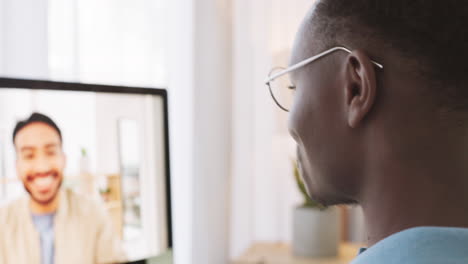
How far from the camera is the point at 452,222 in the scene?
648mm

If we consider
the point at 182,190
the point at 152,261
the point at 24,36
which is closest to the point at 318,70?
the point at 152,261

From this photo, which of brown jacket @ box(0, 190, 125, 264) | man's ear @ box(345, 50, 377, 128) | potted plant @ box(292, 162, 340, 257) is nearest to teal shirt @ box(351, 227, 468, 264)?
man's ear @ box(345, 50, 377, 128)

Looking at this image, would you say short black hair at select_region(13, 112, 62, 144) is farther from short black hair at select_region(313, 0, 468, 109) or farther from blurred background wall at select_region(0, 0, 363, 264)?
short black hair at select_region(313, 0, 468, 109)

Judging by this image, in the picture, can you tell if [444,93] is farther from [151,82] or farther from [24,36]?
[151,82]

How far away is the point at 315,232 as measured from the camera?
212cm

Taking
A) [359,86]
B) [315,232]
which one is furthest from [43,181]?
[315,232]

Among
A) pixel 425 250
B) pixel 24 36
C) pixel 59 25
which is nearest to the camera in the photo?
pixel 425 250

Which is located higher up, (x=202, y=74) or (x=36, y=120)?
(x=202, y=74)

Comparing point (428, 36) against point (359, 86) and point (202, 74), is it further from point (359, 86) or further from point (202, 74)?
point (202, 74)

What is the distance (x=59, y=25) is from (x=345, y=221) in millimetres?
1792

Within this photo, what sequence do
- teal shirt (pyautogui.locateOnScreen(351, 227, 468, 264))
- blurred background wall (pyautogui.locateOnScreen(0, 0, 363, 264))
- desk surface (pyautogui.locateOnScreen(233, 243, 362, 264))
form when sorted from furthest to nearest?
desk surface (pyautogui.locateOnScreen(233, 243, 362, 264))
blurred background wall (pyautogui.locateOnScreen(0, 0, 363, 264))
teal shirt (pyautogui.locateOnScreen(351, 227, 468, 264))

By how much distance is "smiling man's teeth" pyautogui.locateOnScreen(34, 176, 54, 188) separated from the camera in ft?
3.08

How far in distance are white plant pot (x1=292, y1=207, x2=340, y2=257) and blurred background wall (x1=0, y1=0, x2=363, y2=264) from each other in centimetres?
32

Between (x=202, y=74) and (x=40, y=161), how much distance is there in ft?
3.68
